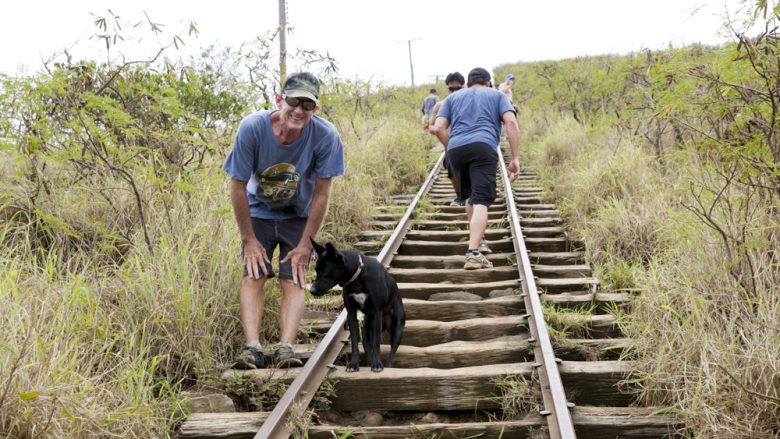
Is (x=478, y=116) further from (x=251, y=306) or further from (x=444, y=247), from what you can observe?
(x=251, y=306)

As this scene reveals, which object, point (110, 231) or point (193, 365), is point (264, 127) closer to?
point (193, 365)

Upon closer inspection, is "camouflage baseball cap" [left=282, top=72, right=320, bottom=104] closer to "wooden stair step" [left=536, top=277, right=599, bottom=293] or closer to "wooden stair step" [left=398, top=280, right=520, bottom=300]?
"wooden stair step" [left=398, top=280, right=520, bottom=300]

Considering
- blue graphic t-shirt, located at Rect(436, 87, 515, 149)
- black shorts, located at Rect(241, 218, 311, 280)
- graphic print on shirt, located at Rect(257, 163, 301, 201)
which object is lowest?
black shorts, located at Rect(241, 218, 311, 280)

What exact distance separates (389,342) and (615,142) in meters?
7.20

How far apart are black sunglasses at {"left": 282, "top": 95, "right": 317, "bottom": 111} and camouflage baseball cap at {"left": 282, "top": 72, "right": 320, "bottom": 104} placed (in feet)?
0.07

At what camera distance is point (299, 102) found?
4008 mm

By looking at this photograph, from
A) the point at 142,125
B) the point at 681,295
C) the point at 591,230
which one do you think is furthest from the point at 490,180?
the point at 142,125

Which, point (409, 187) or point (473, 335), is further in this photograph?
point (409, 187)

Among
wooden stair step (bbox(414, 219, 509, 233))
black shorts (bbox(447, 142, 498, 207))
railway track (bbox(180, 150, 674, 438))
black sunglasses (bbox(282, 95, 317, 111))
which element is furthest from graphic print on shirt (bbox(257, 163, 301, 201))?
wooden stair step (bbox(414, 219, 509, 233))

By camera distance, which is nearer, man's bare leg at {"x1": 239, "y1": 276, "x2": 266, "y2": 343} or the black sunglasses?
the black sunglasses

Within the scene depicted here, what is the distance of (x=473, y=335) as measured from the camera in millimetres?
4691

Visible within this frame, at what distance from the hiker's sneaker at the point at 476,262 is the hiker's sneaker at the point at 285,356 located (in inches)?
96.3

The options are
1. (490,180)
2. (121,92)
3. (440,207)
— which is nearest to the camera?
(121,92)

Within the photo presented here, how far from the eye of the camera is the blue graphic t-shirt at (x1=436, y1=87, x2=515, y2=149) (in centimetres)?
659
